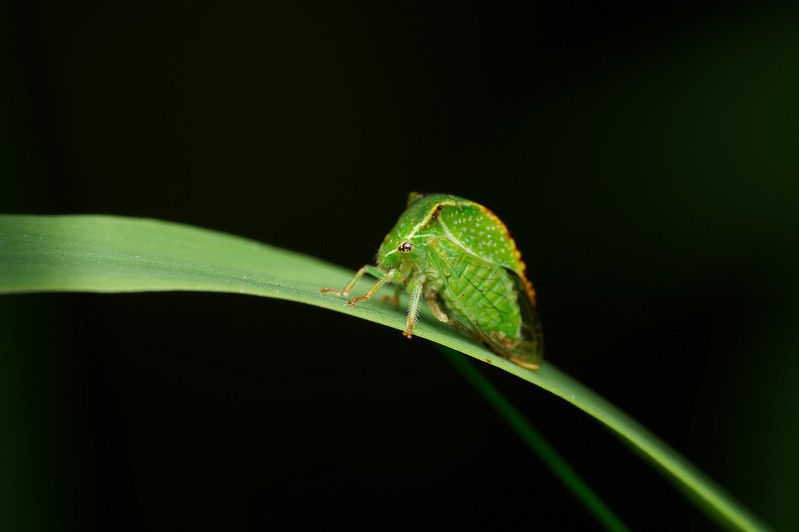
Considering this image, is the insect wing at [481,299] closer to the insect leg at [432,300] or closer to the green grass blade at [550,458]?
the insect leg at [432,300]

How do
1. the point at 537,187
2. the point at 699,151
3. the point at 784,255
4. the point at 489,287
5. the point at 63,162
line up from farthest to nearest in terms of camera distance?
the point at 537,187, the point at 63,162, the point at 699,151, the point at 784,255, the point at 489,287

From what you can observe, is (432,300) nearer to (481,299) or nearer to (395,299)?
Answer: (481,299)

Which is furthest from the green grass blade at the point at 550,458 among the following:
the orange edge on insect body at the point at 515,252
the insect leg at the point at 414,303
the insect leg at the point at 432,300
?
the orange edge on insect body at the point at 515,252

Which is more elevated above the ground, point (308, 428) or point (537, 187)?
point (537, 187)

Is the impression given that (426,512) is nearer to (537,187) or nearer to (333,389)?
(333,389)

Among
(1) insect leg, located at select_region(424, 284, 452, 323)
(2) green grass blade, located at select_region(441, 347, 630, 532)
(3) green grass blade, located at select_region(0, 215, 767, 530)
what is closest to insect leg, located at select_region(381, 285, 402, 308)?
(1) insect leg, located at select_region(424, 284, 452, 323)

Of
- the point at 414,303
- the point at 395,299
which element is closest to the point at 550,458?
the point at 414,303

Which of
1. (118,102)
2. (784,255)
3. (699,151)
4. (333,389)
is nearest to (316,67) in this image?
(118,102)
